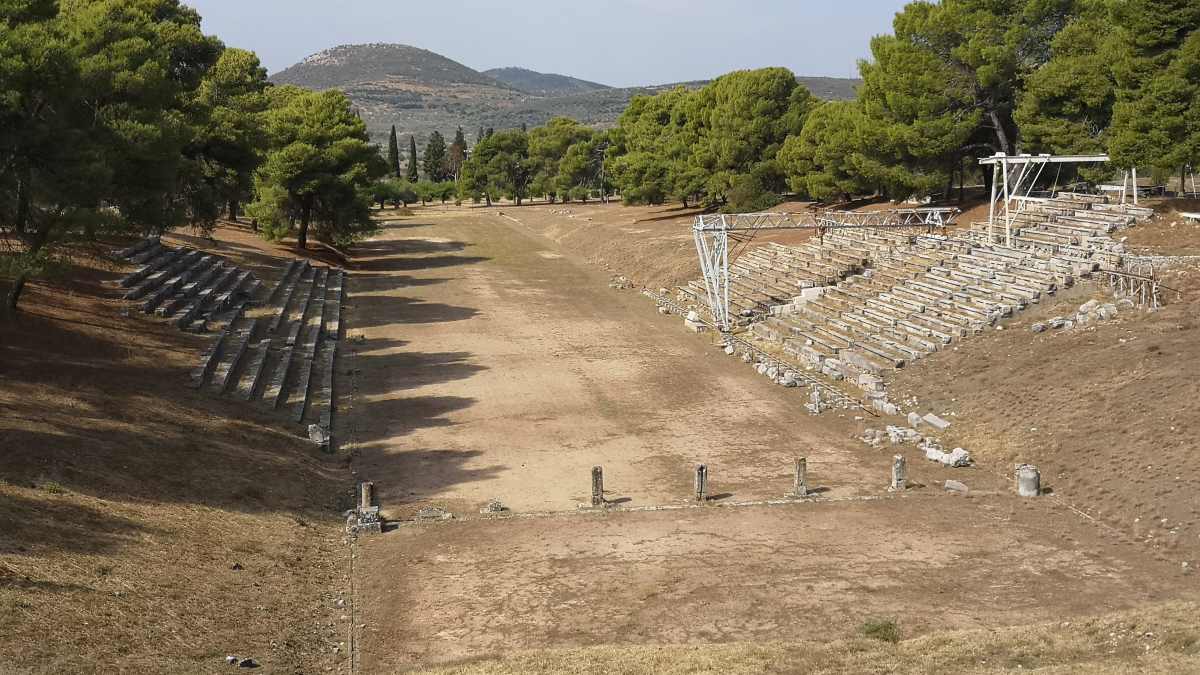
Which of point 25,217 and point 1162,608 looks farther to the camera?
point 25,217

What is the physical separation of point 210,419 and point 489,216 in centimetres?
8577

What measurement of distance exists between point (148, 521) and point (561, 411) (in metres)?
14.0

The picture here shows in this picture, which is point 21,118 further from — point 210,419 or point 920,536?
point 920,536

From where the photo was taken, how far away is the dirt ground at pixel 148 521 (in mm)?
14609

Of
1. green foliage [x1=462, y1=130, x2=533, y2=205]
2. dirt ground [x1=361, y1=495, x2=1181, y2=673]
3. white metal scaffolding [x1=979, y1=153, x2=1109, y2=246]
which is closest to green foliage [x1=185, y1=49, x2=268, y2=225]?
dirt ground [x1=361, y1=495, x2=1181, y2=673]

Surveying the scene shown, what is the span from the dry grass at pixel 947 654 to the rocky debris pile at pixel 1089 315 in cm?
1729

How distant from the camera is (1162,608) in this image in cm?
1575

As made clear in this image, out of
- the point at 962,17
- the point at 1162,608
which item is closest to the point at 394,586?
the point at 1162,608

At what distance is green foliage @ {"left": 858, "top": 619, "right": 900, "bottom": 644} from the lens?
15.5 metres

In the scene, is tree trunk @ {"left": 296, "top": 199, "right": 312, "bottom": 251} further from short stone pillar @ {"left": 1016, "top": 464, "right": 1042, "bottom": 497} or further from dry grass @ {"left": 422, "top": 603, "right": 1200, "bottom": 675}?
dry grass @ {"left": 422, "top": 603, "right": 1200, "bottom": 675}

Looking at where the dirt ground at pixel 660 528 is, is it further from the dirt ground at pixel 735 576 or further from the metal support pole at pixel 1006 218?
the metal support pole at pixel 1006 218

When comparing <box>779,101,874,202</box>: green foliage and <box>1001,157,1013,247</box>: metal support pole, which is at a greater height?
<box>779,101,874,202</box>: green foliage

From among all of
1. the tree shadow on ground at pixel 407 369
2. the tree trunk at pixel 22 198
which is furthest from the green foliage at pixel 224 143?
the tree trunk at pixel 22 198

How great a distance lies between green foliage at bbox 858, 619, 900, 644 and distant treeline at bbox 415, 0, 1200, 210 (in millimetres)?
31442
